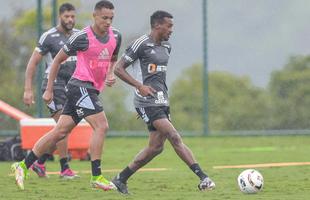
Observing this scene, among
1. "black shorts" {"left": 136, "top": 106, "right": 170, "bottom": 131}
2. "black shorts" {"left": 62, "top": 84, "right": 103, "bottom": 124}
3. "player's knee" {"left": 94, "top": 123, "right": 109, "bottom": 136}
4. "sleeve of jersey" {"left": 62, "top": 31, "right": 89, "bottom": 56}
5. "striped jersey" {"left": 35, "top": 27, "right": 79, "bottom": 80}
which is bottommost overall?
"player's knee" {"left": 94, "top": 123, "right": 109, "bottom": 136}

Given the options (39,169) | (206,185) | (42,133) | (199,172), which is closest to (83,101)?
(199,172)

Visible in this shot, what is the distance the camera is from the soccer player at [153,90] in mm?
11266

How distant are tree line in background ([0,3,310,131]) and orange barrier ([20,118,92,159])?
248 inches

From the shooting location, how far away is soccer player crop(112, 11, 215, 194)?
37.0 feet

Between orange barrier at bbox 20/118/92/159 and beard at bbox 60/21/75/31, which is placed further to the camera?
orange barrier at bbox 20/118/92/159

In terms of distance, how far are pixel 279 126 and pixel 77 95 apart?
12418 millimetres

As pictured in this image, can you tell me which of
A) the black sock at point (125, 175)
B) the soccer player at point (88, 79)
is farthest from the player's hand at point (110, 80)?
the black sock at point (125, 175)

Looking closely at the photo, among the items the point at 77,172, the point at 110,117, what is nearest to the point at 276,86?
the point at 110,117

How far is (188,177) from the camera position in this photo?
13.2 meters

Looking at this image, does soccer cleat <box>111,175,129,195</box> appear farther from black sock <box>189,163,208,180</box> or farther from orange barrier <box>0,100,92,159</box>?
orange barrier <box>0,100,92,159</box>

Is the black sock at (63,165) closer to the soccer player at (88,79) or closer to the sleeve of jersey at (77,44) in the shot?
the soccer player at (88,79)

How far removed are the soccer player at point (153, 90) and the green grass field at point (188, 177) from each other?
34cm

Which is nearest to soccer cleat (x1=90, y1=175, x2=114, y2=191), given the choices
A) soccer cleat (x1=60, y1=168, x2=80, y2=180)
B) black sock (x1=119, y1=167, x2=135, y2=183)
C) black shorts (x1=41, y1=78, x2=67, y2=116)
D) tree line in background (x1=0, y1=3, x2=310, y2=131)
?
black sock (x1=119, y1=167, x2=135, y2=183)

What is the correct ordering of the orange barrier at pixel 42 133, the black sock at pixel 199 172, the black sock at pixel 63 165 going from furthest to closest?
1. the orange barrier at pixel 42 133
2. the black sock at pixel 63 165
3. the black sock at pixel 199 172
